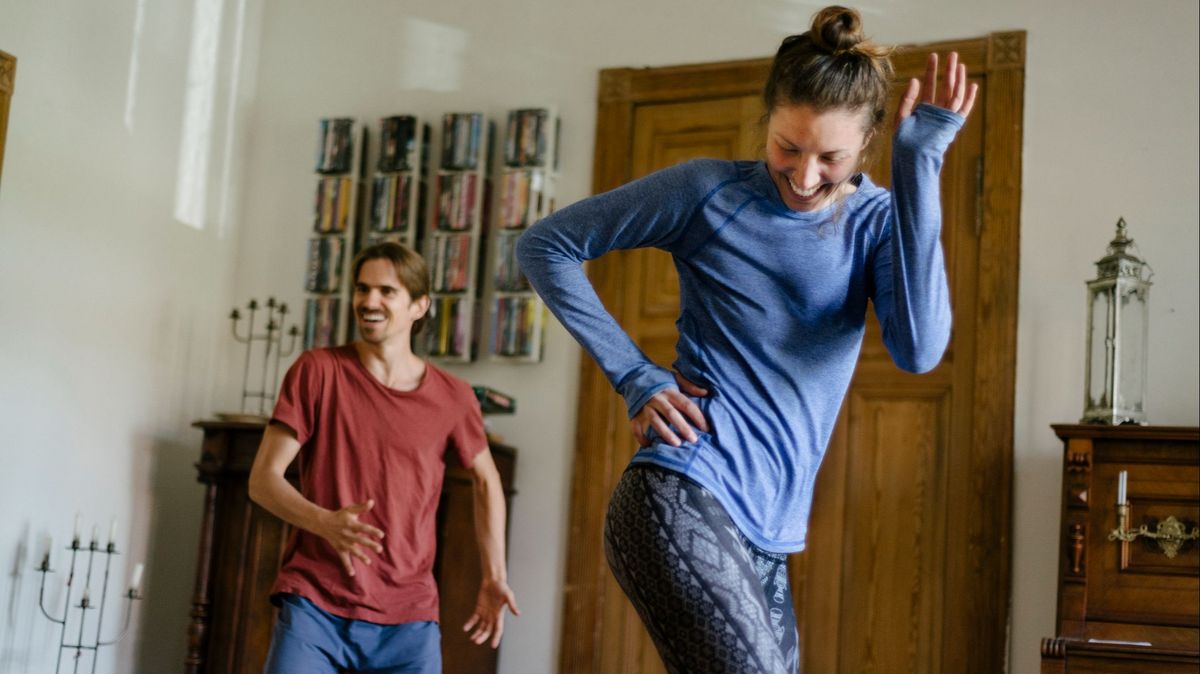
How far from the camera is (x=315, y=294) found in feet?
15.8

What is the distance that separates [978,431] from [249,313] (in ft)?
8.54

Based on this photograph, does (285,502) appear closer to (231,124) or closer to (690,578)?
(690,578)

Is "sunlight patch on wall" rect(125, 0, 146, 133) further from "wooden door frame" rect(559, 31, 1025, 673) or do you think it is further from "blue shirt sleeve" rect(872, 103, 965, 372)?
"blue shirt sleeve" rect(872, 103, 965, 372)

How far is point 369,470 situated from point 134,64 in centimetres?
207

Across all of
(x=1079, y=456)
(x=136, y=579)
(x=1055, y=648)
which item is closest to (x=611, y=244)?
(x=1055, y=648)

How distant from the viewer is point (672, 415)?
1.55 meters

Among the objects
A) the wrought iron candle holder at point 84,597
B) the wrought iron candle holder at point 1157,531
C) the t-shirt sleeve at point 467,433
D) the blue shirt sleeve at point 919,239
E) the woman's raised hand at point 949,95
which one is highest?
the woman's raised hand at point 949,95

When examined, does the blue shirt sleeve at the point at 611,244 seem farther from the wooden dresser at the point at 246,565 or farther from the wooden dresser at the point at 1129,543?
the wooden dresser at the point at 246,565

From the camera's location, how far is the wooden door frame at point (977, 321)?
3.89 meters

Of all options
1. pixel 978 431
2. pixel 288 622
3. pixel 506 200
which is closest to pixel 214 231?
pixel 506 200

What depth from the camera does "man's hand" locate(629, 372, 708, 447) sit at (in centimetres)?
154

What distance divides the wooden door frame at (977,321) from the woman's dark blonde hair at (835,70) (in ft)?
6.99

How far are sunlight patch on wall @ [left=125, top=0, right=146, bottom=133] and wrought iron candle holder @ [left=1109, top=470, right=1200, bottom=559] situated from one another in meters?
3.20

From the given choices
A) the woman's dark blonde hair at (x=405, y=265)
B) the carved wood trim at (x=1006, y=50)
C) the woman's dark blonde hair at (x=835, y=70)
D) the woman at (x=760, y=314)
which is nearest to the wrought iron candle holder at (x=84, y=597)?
the woman's dark blonde hair at (x=405, y=265)
